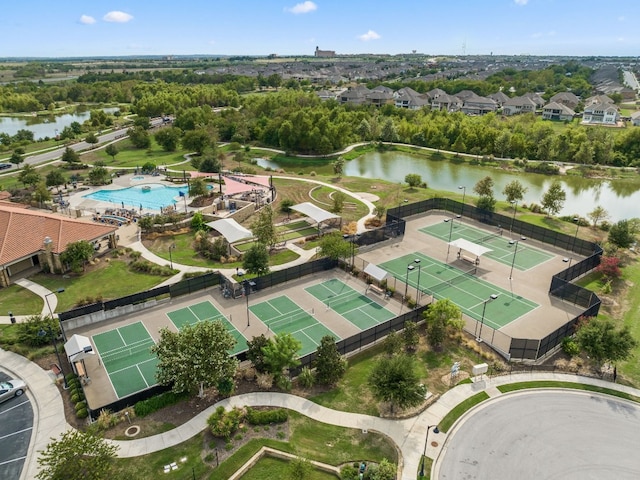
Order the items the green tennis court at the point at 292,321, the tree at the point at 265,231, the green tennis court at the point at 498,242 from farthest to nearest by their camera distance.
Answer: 1. the green tennis court at the point at 498,242
2. the tree at the point at 265,231
3. the green tennis court at the point at 292,321

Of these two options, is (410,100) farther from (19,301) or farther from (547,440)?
(547,440)

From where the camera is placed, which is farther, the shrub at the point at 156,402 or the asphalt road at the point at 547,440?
the shrub at the point at 156,402

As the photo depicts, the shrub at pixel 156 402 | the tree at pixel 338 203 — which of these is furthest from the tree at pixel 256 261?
the tree at pixel 338 203

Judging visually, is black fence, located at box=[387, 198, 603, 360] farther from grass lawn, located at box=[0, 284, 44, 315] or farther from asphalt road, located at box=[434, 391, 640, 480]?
grass lawn, located at box=[0, 284, 44, 315]

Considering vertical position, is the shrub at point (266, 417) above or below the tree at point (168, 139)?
below

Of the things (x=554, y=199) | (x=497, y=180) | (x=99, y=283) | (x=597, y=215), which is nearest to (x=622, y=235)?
(x=597, y=215)

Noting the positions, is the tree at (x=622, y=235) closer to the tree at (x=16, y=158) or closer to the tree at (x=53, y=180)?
the tree at (x=53, y=180)
